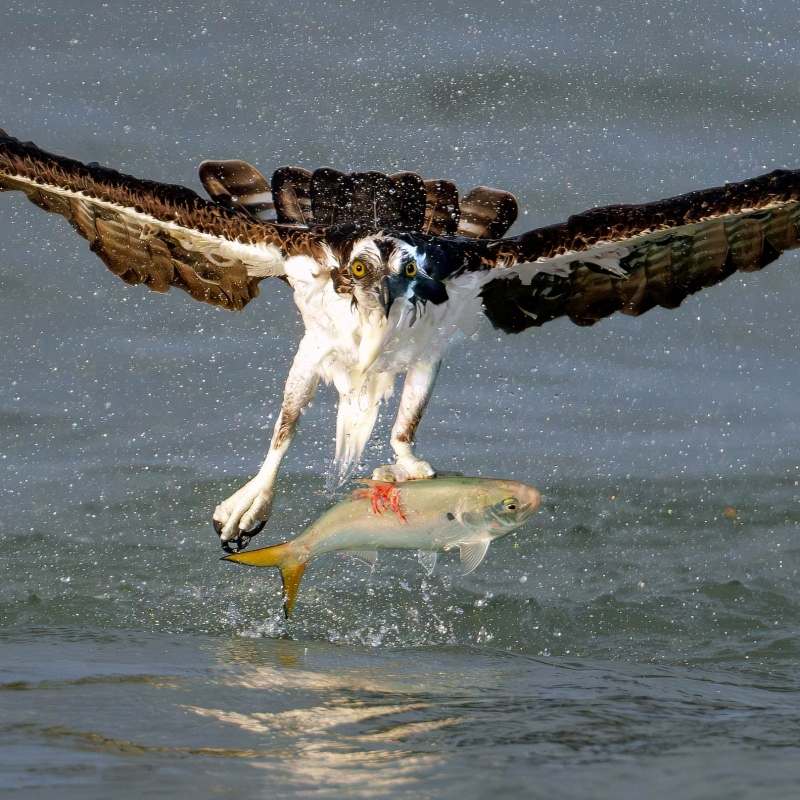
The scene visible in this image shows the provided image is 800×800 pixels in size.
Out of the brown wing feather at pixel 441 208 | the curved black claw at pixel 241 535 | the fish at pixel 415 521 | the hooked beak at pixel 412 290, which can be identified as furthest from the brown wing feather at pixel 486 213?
the fish at pixel 415 521

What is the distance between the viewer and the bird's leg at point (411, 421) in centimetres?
734

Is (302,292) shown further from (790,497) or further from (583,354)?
(583,354)

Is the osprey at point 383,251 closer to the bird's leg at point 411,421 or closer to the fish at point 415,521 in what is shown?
the bird's leg at point 411,421

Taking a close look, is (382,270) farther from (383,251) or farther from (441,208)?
(441,208)

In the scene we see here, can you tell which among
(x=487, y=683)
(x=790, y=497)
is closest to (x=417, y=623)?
(x=487, y=683)

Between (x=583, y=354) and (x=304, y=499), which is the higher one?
(x=583, y=354)

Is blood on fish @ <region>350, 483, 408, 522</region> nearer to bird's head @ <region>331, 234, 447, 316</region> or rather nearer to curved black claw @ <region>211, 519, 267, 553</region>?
bird's head @ <region>331, 234, 447, 316</region>

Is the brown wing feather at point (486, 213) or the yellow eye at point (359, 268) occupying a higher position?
the brown wing feather at point (486, 213)

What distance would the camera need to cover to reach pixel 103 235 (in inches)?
317

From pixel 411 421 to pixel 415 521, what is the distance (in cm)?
188

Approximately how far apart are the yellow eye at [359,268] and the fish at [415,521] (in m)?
1.54

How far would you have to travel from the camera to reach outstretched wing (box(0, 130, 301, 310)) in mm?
7660

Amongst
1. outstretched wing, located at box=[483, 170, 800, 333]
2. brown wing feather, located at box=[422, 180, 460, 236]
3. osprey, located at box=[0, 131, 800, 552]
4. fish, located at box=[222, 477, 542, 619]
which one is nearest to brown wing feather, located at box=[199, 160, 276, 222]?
osprey, located at box=[0, 131, 800, 552]

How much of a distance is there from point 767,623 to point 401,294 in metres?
3.08
